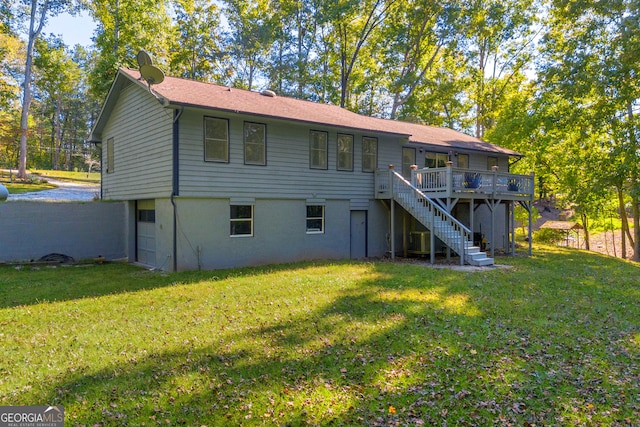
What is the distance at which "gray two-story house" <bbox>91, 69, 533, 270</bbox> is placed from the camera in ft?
38.7

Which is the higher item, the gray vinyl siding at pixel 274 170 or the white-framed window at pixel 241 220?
the gray vinyl siding at pixel 274 170

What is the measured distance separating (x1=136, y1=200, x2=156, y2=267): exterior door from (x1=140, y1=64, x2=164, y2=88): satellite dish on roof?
393 centimetres

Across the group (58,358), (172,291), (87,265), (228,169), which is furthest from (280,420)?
(87,265)

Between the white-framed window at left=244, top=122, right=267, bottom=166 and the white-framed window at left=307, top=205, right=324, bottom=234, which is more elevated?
the white-framed window at left=244, top=122, right=267, bottom=166

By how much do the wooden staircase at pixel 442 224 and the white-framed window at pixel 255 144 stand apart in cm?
508

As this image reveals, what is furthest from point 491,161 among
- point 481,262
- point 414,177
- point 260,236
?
point 260,236

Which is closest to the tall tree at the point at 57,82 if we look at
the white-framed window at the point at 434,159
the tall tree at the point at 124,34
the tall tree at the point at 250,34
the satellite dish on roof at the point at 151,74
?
the tall tree at the point at 124,34

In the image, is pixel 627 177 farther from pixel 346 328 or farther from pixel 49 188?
pixel 49 188

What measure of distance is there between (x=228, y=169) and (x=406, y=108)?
21162 mm

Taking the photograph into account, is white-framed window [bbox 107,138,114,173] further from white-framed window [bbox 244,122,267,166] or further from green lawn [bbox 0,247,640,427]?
green lawn [bbox 0,247,640,427]

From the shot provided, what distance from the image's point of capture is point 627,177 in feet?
66.1

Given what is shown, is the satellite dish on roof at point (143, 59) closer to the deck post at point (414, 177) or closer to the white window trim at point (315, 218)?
the white window trim at point (315, 218)

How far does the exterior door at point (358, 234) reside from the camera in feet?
50.9

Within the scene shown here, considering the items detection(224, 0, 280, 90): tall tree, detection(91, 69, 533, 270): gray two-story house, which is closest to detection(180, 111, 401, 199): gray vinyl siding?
detection(91, 69, 533, 270): gray two-story house
